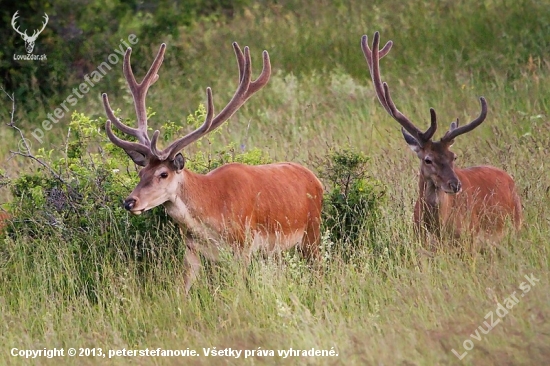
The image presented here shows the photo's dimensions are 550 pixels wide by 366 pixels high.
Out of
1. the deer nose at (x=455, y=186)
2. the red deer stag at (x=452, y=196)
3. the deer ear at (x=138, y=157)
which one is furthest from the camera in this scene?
the red deer stag at (x=452, y=196)

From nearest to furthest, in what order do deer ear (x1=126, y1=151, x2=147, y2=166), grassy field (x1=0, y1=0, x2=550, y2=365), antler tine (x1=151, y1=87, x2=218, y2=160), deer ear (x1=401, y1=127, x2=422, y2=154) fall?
grassy field (x1=0, y1=0, x2=550, y2=365) → antler tine (x1=151, y1=87, x2=218, y2=160) → deer ear (x1=126, y1=151, x2=147, y2=166) → deer ear (x1=401, y1=127, x2=422, y2=154)

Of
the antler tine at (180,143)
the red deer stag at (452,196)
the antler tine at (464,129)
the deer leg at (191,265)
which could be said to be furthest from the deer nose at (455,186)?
the deer leg at (191,265)

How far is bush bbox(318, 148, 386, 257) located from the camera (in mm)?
8281

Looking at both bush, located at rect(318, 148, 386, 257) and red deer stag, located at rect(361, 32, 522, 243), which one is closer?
red deer stag, located at rect(361, 32, 522, 243)

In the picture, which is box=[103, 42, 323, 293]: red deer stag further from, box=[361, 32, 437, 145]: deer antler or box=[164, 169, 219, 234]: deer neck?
box=[361, 32, 437, 145]: deer antler

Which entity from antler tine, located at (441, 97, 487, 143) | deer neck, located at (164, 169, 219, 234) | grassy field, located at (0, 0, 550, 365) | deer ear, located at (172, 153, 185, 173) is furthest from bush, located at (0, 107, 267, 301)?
antler tine, located at (441, 97, 487, 143)

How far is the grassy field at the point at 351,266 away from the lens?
5543mm

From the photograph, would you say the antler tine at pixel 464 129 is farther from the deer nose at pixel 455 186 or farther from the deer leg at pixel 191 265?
the deer leg at pixel 191 265

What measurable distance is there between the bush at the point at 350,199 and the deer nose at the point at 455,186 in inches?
31.4

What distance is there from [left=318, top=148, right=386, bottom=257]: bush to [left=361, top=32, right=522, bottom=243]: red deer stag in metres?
0.46

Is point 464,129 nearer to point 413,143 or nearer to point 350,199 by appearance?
point 413,143

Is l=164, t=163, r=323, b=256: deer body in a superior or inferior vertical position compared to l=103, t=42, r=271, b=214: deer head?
inferior

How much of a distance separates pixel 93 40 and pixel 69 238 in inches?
326

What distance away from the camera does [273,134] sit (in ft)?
39.1
